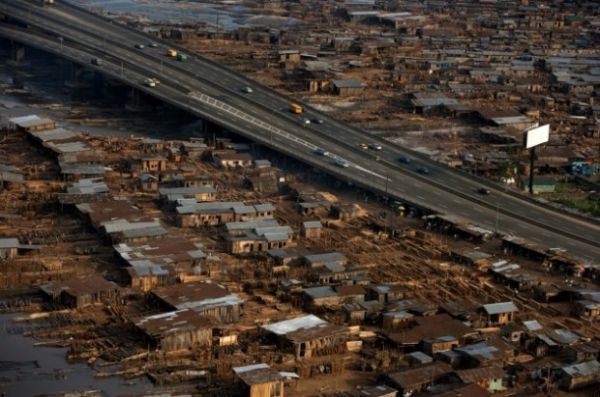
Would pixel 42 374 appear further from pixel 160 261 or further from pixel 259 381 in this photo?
pixel 160 261

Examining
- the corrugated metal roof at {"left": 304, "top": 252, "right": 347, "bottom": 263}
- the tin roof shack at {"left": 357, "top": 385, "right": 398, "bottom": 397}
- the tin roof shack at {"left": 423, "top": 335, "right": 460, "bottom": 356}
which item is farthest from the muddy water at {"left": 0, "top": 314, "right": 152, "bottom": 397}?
the corrugated metal roof at {"left": 304, "top": 252, "right": 347, "bottom": 263}

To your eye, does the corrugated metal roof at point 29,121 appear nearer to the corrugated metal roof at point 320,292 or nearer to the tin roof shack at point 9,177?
the tin roof shack at point 9,177

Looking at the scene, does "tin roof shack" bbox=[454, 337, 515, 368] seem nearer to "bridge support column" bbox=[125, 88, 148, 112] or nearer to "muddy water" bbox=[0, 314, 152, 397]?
"muddy water" bbox=[0, 314, 152, 397]

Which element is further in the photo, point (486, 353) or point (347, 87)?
point (347, 87)

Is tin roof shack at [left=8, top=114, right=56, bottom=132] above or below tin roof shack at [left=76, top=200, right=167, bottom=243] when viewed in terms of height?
above

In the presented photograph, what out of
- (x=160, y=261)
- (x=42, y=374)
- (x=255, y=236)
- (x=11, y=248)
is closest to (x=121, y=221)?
(x=160, y=261)

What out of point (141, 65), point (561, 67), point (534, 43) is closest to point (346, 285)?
point (141, 65)
